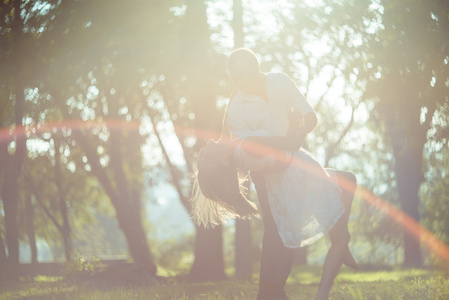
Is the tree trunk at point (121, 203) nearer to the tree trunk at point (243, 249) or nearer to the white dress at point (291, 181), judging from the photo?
the tree trunk at point (243, 249)

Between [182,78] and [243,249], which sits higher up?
[182,78]

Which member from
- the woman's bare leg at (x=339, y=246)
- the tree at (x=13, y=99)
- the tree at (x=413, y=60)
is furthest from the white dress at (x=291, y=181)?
the tree at (x=13, y=99)

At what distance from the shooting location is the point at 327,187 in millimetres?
5227

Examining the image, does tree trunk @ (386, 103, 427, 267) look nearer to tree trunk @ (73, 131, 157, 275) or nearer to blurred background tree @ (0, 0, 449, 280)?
blurred background tree @ (0, 0, 449, 280)

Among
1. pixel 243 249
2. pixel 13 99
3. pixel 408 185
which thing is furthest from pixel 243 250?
pixel 408 185

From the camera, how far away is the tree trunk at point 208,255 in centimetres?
1330

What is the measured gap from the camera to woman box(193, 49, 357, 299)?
5.16 m

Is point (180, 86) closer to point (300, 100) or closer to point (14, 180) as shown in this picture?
point (14, 180)

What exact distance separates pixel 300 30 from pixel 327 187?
28.1ft

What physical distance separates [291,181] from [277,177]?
136mm

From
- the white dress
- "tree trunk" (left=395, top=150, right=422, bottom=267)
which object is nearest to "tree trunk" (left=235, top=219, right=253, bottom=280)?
"tree trunk" (left=395, top=150, right=422, bottom=267)

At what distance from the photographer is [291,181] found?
527 cm

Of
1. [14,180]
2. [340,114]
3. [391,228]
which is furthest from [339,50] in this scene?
[391,228]

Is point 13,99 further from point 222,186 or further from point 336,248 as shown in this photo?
point 336,248
